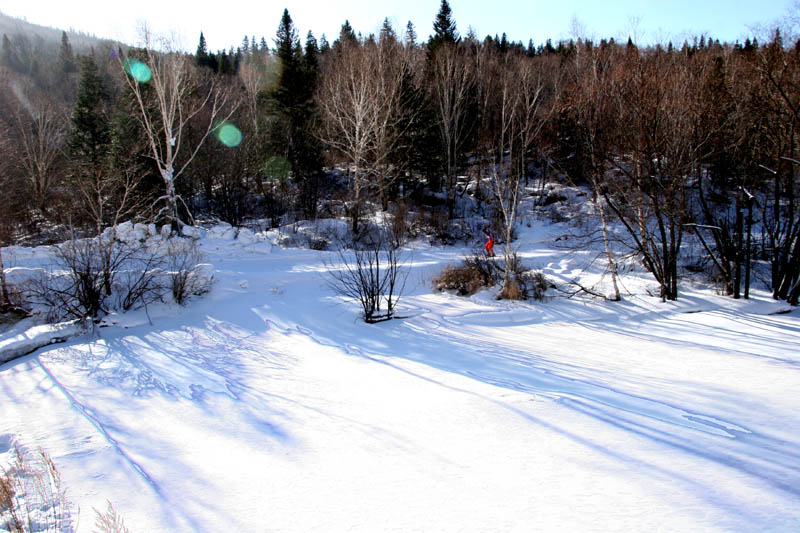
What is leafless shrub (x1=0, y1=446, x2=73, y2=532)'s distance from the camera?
3.02 meters

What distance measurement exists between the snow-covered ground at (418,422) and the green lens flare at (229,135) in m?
20.3

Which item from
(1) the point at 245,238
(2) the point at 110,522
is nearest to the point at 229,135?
(1) the point at 245,238

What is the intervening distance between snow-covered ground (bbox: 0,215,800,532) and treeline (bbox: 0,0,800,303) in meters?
4.90

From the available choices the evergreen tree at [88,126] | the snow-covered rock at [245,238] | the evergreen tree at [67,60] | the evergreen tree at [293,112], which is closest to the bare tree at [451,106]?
the evergreen tree at [293,112]

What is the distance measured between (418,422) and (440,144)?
24.3 metres

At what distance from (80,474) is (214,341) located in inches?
177

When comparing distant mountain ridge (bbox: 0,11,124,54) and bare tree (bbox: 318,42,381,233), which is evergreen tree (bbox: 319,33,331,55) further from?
distant mountain ridge (bbox: 0,11,124,54)

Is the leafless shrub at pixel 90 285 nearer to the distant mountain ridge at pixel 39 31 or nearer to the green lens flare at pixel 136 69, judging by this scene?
the green lens flare at pixel 136 69

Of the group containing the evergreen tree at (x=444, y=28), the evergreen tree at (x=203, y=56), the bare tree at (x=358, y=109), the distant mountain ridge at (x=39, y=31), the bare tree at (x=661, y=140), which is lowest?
the bare tree at (x=661, y=140)

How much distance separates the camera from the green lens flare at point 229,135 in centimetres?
2679

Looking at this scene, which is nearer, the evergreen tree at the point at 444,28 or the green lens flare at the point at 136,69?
the green lens flare at the point at 136,69

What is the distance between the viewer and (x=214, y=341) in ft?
26.7

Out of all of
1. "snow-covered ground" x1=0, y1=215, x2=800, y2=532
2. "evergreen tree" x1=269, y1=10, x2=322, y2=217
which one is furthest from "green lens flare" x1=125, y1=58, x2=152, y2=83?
"snow-covered ground" x1=0, y1=215, x2=800, y2=532

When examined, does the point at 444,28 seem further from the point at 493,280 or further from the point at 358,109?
the point at 493,280
